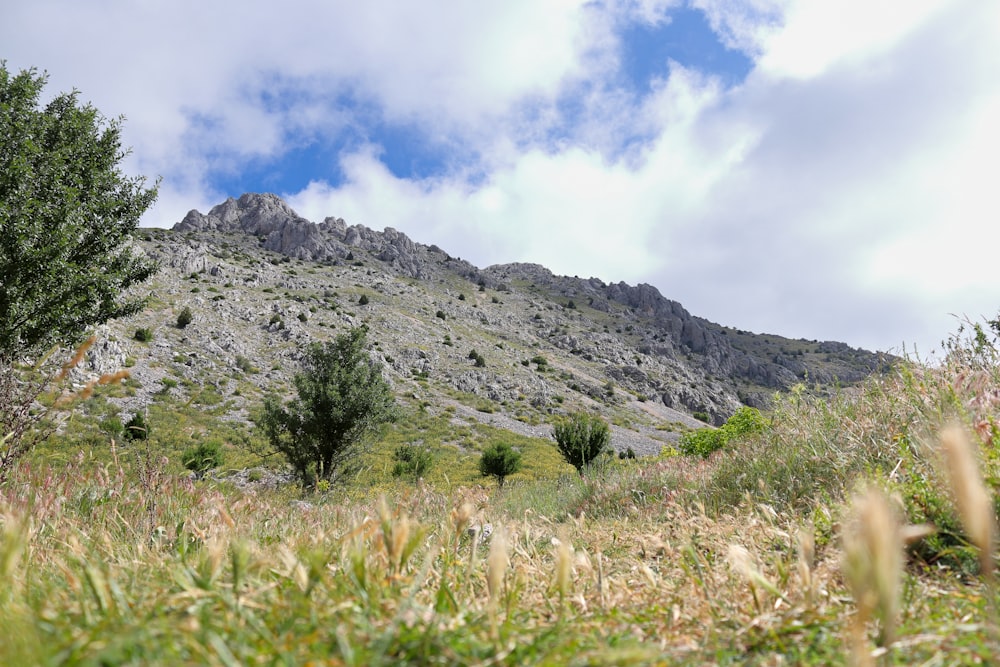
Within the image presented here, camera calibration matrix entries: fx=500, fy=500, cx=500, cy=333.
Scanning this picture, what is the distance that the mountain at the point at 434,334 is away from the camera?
44250mm

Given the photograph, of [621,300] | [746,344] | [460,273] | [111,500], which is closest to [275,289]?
[460,273]

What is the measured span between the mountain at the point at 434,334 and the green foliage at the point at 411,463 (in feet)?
40.0

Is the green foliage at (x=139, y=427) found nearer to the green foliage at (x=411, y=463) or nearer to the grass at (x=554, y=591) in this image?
the grass at (x=554, y=591)

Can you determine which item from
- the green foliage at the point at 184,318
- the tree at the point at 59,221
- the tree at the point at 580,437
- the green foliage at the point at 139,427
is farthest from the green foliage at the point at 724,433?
the green foliage at the point at 184,318

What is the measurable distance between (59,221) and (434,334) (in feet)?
192

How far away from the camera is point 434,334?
70438 mm

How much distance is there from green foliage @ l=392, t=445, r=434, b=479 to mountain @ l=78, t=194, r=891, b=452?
12196mm

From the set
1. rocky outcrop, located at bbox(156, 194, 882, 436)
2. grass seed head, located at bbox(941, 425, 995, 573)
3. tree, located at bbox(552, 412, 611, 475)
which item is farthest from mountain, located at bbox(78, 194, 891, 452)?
grass seed head, located at bbox(941, 425, 995, 573)

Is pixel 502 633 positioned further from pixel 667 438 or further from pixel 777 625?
pixel 667 438

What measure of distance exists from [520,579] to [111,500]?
153 inches

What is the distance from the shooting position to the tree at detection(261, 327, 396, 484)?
20172 millimetres

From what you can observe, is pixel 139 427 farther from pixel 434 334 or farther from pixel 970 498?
pixel 434 334

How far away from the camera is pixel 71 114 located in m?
13.7

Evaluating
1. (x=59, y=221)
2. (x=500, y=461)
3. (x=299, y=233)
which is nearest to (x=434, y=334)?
(x=500, y=461)
